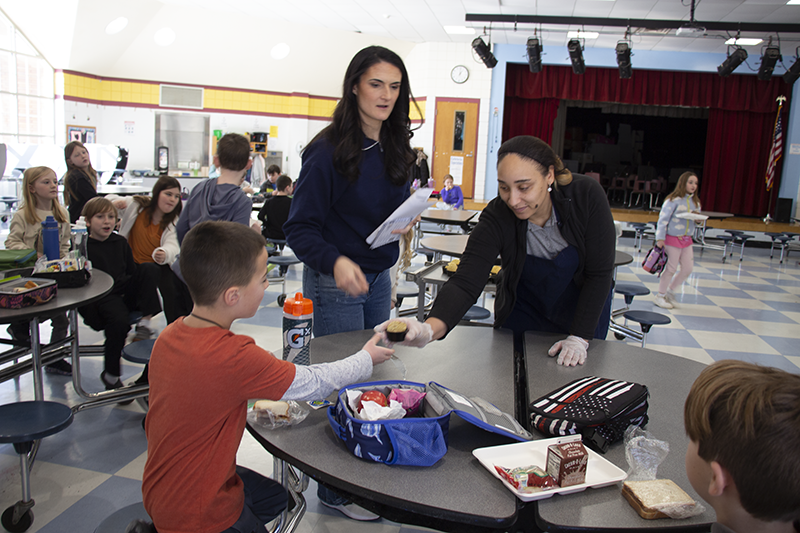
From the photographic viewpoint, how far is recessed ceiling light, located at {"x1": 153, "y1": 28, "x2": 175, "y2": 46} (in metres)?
12.0

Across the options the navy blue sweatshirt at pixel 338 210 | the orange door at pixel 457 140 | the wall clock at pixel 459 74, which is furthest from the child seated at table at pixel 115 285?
the wall clock at pixel 459 74

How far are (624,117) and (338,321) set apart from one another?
16427 millimetres

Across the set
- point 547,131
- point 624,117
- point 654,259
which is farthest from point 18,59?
point 624,117

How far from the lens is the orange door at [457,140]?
40.1ft

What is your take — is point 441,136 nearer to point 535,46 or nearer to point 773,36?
point 535,46

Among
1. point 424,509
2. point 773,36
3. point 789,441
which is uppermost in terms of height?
point 773,36

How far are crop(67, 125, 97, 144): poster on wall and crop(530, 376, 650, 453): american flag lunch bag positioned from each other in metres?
13.3

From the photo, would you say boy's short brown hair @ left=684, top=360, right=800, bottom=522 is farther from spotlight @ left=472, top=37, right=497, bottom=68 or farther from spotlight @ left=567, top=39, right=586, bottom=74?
spotlight @ left=472, top=37, right=497, bottom=68

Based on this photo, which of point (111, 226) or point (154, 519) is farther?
point (111, 226)

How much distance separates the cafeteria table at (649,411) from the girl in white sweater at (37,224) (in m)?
2.97

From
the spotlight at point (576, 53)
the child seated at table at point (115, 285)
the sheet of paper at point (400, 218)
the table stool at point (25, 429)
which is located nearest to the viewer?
the sheet of paper at point (400, 218)


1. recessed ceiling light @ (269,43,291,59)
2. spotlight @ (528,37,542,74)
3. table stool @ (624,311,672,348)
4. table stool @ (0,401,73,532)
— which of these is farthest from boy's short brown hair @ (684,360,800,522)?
recessed ceiling light @ (269,43,291,59)

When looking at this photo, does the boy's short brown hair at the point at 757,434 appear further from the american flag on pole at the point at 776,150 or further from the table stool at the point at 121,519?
the american flag on pole at the point at 776,150

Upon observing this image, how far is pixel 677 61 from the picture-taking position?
11.8m
